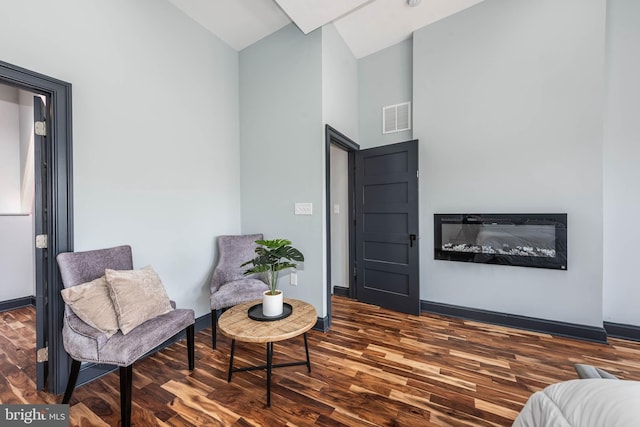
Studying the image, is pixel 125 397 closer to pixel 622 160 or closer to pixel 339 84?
pixel 339 84

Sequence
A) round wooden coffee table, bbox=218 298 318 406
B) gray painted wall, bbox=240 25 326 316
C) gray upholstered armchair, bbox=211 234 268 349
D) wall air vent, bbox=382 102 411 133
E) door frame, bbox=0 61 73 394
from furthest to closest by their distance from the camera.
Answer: wall air vent, bbox=382 102 411 133 → gray painted wall, bbox=240 25 326 316 → gray upholstered armchair, bbox=211 234 268 349 → door frame, bbox=0 61 73 394 → round wooden coffee table, bbox=218 298 318 406

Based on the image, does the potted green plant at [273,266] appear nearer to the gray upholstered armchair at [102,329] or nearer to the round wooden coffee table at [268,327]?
the round wooden coffee table at [268,327]

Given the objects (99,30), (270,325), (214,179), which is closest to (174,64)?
(99,30)

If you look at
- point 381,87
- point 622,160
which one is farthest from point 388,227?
point 622,160

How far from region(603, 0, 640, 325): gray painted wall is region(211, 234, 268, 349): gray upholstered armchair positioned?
3.33 m

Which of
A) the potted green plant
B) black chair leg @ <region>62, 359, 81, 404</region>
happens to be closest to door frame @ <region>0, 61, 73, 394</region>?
black chair leg @ <region>62, 359, 81, 404</region>

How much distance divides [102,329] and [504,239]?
3426 mm

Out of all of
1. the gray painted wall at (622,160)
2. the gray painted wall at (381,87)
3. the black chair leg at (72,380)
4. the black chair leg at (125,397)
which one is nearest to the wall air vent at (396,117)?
the gray painted wall at (381,87)

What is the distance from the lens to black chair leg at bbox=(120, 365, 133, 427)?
4.39ft

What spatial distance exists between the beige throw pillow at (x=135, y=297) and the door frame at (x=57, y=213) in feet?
1.20

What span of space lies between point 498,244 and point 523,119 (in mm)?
1295

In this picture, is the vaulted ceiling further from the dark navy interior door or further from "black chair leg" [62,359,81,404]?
"black chair leg" [62,359,81,404]

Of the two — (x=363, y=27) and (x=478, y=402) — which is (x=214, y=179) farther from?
(x=478, y=402)

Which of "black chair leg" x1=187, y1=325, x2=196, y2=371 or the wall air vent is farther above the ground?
the wall air vent
